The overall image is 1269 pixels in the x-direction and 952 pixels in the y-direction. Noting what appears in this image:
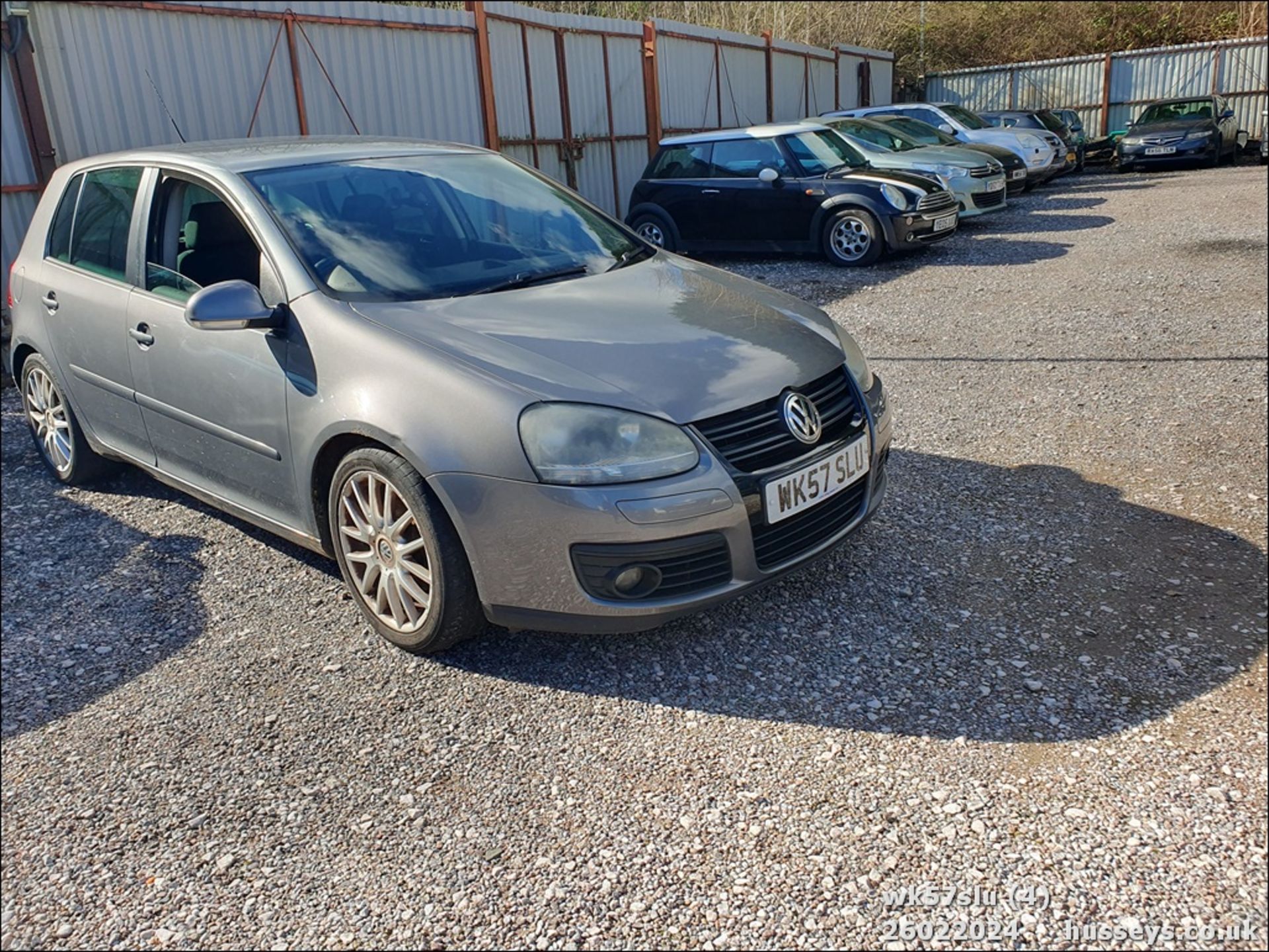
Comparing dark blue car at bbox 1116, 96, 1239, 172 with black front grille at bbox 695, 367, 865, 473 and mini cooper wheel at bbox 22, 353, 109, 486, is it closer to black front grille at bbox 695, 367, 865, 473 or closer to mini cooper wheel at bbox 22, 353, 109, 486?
black front grille at bbox 695, 367, 865, 473

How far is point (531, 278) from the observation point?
3908 mm

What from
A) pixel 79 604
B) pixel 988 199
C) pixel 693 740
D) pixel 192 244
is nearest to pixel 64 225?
pixel 192 244

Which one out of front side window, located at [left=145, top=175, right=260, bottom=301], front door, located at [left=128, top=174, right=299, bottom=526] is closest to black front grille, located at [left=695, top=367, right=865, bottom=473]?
front door, located at [left=128, top=174, right=299, bottom=526]

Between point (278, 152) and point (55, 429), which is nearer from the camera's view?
point (278, 152)

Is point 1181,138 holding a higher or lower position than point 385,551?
higher

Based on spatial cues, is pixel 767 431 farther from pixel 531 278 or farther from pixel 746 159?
pixel 746 159

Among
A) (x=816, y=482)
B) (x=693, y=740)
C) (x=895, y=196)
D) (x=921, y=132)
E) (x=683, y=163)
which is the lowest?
(x=693, y=740)

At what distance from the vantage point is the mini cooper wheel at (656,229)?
12.5 metres

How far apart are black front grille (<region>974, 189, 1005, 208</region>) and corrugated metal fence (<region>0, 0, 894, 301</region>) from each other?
16.0 ft

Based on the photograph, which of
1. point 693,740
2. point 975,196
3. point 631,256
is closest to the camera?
point 693,740

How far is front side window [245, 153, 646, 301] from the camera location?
369 centimetres

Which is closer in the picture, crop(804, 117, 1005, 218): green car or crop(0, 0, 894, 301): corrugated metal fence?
crop(0, 0, 894, 301): corrugated metal fence

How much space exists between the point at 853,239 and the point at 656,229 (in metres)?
2.57

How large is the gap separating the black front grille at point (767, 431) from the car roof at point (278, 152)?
205cm
